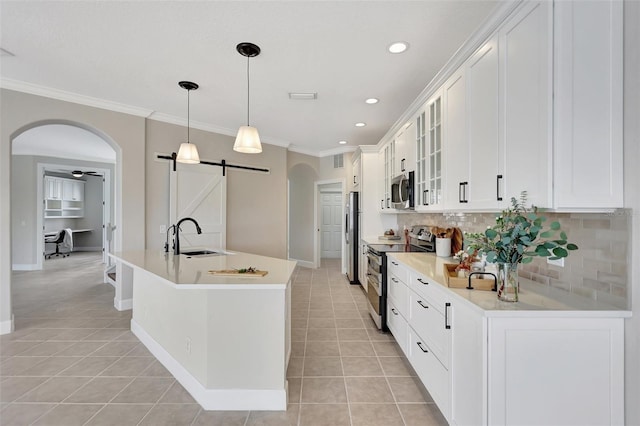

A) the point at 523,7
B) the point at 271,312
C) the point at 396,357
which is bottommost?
the point at 396,357

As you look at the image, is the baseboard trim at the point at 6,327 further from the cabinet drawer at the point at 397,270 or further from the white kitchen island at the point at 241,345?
the cabinet drawer at the point at 397,270

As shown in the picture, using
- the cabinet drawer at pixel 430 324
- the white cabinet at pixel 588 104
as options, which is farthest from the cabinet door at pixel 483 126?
the cabinet drawer at pixel 430 324

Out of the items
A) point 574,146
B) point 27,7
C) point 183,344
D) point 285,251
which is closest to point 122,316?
point 183,344

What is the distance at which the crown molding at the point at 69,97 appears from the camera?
3.15m

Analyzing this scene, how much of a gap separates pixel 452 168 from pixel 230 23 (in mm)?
2062

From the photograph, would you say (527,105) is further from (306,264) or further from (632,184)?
(306,264)

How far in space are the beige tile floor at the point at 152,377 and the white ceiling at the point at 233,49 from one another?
2.78 m

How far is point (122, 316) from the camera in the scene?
3697 mm

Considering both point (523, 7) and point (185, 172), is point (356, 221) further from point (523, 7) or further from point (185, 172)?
point (523, 7)

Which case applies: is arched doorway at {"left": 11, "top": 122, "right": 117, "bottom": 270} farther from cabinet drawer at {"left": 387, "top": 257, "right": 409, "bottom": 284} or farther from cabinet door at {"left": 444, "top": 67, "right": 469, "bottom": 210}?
cabinet door at {"left": 444, "top": 67, "right": 469, "bottom": 210}

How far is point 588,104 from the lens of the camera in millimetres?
1314

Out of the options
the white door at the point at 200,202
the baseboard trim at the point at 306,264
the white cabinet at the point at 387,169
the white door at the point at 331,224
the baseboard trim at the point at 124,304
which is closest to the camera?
the baseboard trim at the point at 124,304

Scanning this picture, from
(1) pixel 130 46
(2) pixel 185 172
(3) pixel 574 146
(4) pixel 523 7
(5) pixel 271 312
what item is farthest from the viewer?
(2) pixel 185 172

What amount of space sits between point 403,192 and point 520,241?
218 centimetres
